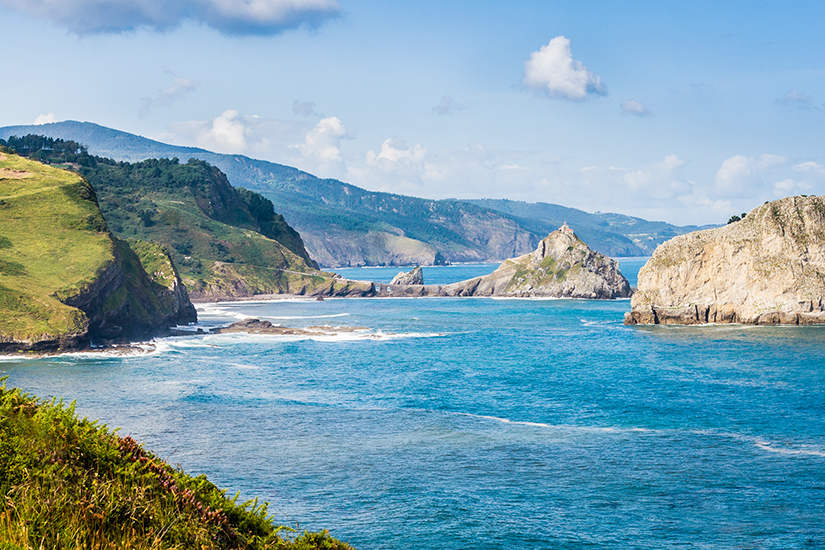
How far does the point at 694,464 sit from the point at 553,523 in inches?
560

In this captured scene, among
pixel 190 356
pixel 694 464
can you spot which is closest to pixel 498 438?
pixel 694 464

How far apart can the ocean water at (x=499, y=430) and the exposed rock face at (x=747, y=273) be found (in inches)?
234

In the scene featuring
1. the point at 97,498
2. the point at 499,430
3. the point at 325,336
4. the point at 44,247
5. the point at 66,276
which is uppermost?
the point at 44,247

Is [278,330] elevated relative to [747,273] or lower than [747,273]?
lower

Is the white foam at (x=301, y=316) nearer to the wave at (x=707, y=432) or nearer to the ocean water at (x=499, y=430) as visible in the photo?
the ocean water at (x=499, y=430)

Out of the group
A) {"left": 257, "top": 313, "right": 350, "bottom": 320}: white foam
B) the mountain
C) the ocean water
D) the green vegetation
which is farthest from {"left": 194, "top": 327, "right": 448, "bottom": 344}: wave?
the green vegetation

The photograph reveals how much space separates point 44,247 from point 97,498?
362ft

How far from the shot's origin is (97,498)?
1689 cm

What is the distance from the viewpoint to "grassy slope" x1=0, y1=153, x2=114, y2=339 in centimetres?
9712

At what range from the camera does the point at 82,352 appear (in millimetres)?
98250

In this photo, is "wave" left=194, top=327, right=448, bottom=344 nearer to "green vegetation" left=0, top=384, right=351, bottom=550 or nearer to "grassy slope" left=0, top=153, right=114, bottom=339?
"grassy slope" left=0, top=153, right=114, bottom=339

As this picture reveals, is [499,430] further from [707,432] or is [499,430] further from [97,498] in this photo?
[97,498]

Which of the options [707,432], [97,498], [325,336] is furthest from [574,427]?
[325,336]

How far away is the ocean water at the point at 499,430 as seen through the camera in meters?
37.7
